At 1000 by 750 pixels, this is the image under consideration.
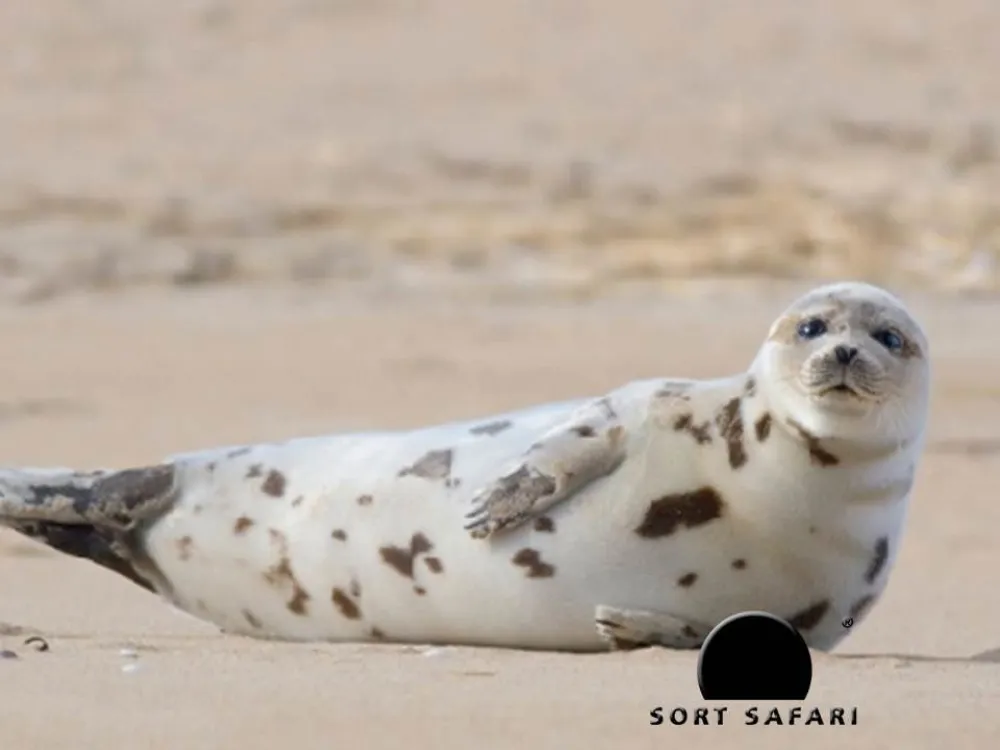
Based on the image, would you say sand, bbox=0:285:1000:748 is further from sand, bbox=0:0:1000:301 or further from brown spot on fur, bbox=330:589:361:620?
sand, bbox=0:0:1000:301

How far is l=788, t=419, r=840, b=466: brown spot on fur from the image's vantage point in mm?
5246

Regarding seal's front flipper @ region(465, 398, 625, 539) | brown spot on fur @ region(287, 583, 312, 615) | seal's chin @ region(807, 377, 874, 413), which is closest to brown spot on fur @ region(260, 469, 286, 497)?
brown spot on fur @ region(287, 583, 312, 615)

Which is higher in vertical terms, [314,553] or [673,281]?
[314,553]

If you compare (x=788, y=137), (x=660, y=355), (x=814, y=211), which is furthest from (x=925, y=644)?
(x=788, y=137)

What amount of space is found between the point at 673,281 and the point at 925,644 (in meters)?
8.78

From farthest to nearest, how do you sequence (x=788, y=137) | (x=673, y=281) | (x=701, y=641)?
(x=788, y=137)
(x=673, y=281)
(x=701, y=641)

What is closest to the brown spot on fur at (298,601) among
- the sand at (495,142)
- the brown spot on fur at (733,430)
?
the brown spot on fur at (733,430)

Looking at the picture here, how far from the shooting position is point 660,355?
40.5ft

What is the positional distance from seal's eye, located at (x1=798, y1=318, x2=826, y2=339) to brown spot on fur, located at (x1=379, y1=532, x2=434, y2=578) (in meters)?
0.82

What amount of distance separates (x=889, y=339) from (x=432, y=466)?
3.12 feet

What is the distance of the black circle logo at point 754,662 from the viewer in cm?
454

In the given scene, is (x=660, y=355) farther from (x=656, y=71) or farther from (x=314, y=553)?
(x=656, y=71)

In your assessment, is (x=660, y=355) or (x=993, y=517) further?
(x=660, y=355)

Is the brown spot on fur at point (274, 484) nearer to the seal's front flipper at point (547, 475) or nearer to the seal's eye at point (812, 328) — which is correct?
the seal's front flipper at point (547, 475)
